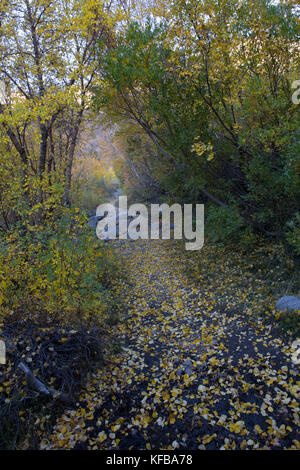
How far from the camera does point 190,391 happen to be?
366cm

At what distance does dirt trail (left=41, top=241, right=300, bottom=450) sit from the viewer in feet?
9.86

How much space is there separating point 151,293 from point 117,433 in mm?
3818

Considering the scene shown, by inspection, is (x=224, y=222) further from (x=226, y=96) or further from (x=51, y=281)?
(x=51, y=281)

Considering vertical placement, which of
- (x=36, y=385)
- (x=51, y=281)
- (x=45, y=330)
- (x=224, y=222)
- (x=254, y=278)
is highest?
(x=224, y=222)

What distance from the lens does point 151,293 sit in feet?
22.4

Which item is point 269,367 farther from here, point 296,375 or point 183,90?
point 183,90

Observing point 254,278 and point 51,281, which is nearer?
point 51,281

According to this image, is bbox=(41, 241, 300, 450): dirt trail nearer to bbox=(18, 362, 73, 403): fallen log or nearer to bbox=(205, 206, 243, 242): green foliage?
bbox=(18, 362, 73, 403): fallen log

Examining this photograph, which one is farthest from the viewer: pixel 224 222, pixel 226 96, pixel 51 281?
pixel 224 222

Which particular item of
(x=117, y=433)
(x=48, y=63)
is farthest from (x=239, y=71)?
(x=117, y=433)

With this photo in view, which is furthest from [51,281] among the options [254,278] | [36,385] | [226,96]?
[226,96]

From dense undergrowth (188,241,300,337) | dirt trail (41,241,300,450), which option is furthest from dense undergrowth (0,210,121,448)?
dense undergrowth (188,241,300,337)

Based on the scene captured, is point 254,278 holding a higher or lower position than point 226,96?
lower

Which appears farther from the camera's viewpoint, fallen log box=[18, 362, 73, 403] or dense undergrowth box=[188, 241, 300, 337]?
dense undergrowth box=[188, 241, 300, 337]
